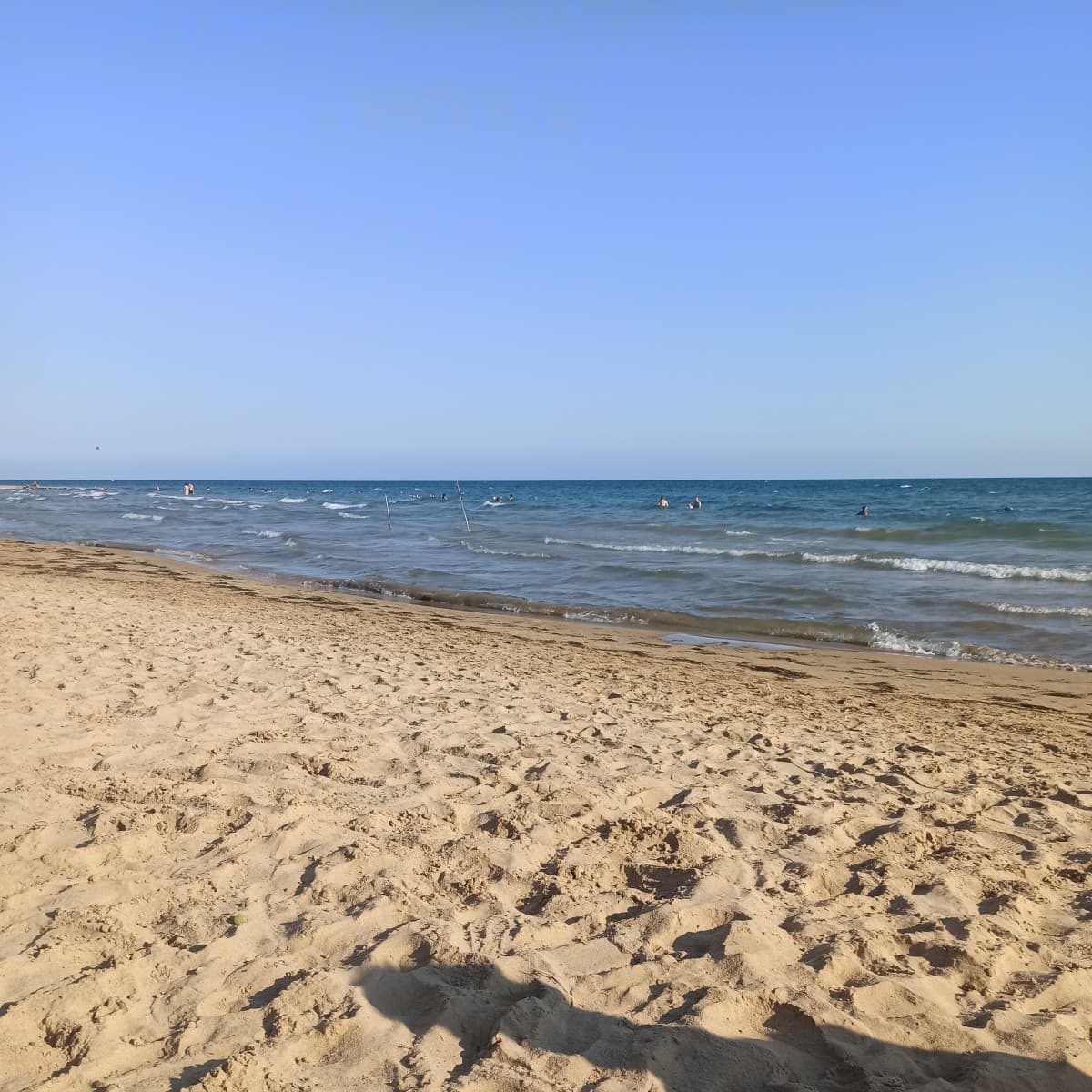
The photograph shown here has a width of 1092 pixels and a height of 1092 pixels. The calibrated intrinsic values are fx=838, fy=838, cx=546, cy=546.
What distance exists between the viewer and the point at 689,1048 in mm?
2531

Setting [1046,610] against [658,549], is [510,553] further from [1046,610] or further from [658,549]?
[1046,610]

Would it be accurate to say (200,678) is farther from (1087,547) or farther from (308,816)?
(1087,547)

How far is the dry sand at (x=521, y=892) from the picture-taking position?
8.20 feet

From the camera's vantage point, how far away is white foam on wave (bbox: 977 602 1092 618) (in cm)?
1250

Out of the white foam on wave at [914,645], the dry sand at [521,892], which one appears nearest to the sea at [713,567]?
the white foam on wave at [914,645]

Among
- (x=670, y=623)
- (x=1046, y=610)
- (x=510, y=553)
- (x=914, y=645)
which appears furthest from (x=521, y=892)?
(x=510, y=553)

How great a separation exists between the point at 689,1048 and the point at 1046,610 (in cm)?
1245

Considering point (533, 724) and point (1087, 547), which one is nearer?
point (533, 724)

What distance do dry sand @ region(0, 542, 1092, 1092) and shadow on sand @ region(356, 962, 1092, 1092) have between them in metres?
0.01

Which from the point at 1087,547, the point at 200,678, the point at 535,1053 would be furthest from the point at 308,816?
the point at 1087,547

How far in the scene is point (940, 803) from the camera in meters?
4.68

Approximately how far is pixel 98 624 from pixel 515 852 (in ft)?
23.8

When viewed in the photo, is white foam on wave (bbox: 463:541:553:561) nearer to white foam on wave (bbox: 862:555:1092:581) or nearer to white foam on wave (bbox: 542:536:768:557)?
white foam on wave (bbox: 542:536:768:557)

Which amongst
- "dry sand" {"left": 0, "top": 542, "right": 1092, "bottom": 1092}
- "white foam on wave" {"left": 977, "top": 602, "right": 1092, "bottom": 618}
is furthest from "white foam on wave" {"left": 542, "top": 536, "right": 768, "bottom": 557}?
"dry sand" {"left": 0, "top": 542, "right": 1092, "bottom": 1092}
